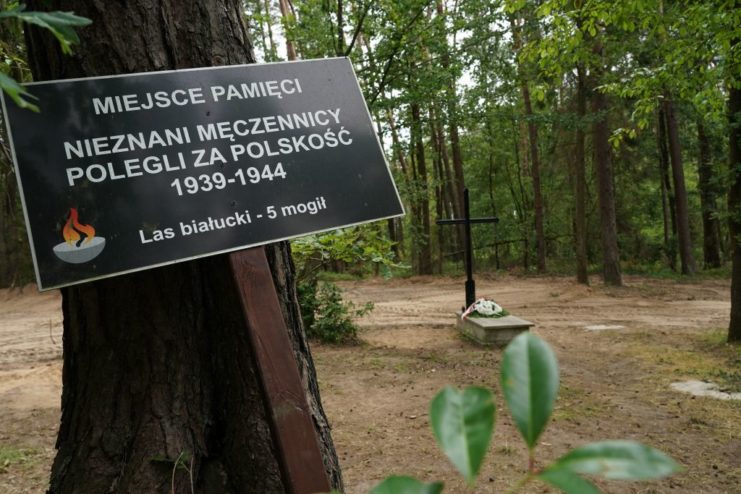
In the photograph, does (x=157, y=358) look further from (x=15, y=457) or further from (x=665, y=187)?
(x=665, y=187)

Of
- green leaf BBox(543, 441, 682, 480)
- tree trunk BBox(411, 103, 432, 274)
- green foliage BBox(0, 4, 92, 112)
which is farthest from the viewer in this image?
tree trunk BBox(411, 103, 432, 274)

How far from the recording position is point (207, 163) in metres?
1.70

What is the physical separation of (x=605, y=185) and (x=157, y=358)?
12928mm

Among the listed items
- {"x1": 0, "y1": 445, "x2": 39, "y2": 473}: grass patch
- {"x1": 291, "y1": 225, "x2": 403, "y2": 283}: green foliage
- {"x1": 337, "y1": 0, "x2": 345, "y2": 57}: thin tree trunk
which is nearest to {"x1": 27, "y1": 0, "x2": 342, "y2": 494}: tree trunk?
{"x1": 0, "y1": 445, "x2": 39, "y2": 473}: grass patch

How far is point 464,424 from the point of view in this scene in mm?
388

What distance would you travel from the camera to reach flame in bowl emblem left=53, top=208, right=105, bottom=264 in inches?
59.1

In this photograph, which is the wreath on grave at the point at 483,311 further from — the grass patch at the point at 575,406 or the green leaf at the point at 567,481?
the green leaf at the point at 567,481

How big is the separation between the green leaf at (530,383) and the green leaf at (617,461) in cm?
3

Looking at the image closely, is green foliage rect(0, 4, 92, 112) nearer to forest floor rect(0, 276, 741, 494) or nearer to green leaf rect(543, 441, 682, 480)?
green leaf rect(543, 441, 682, 480)

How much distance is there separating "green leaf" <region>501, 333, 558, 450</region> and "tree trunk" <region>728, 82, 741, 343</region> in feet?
23.9

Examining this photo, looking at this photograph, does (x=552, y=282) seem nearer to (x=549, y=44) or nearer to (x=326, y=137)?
(x=549, y=44)

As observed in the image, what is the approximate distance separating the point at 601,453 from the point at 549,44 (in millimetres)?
6129

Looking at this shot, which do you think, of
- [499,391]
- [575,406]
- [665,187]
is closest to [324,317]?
[499,391]

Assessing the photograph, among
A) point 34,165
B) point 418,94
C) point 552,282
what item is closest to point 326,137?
point 34,165
